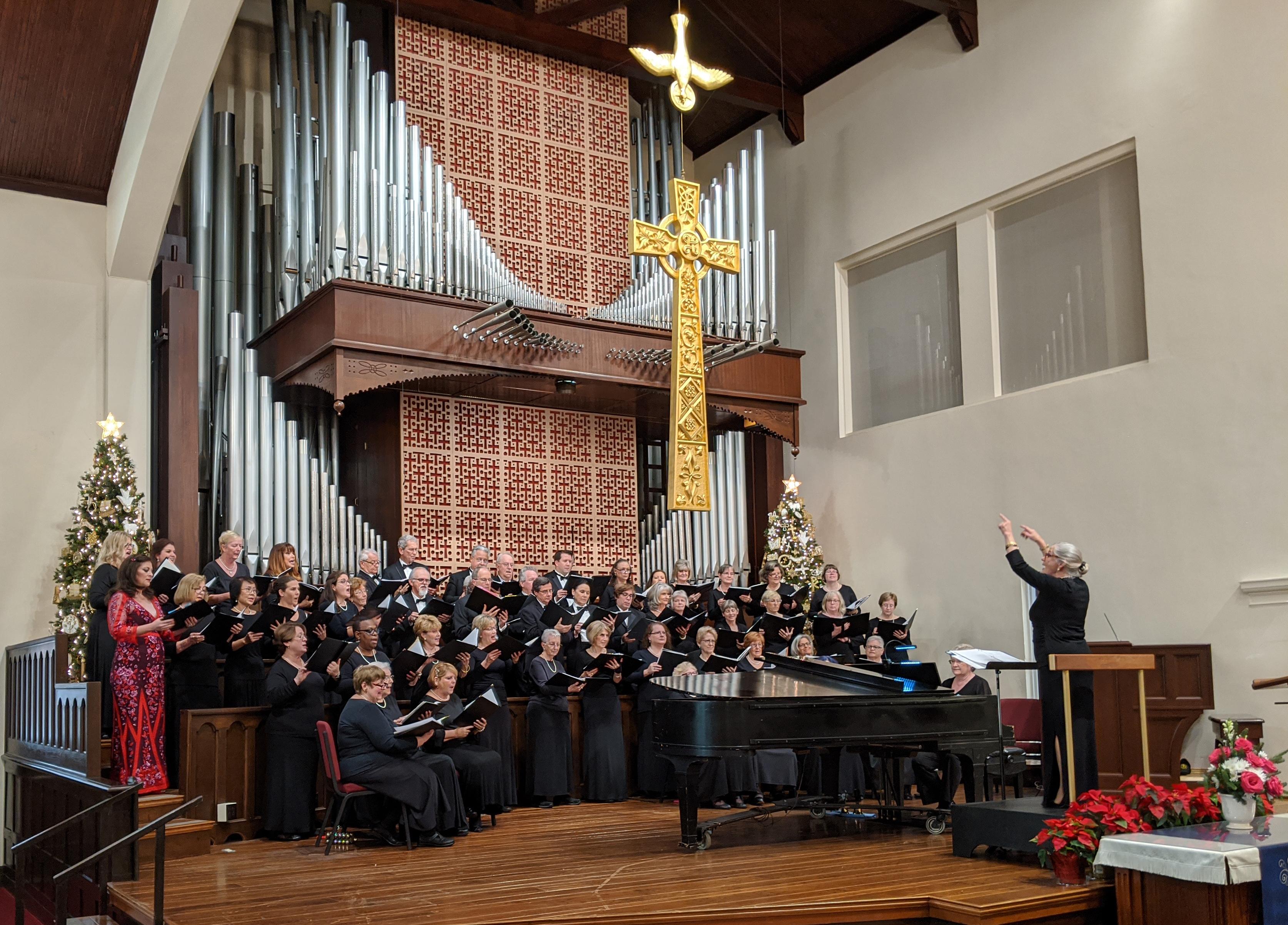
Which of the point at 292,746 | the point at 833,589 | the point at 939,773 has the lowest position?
the point at 939,773

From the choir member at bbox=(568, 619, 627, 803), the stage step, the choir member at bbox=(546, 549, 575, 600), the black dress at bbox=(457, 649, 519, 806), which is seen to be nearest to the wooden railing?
the stage step

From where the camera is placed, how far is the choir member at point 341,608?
8.55 m

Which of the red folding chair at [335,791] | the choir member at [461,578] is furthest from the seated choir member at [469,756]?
the choir member at [461,578]

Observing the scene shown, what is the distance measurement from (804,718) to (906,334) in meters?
7.25

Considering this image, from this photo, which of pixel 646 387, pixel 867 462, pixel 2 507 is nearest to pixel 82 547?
pixel 2 507

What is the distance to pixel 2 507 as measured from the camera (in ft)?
34.3

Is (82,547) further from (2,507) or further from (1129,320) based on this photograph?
(1129,320)

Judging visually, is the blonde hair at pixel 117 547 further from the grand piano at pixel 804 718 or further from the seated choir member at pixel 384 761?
the grand piano at pixel 804 718

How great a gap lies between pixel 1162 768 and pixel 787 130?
27.0ft

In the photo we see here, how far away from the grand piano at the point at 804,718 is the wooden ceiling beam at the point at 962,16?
7535mm

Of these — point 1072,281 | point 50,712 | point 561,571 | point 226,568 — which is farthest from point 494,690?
point 1072,281

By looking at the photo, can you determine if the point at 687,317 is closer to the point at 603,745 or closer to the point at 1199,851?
the point at 603,745

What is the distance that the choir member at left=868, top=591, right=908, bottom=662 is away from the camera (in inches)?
420

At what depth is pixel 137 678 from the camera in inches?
295
